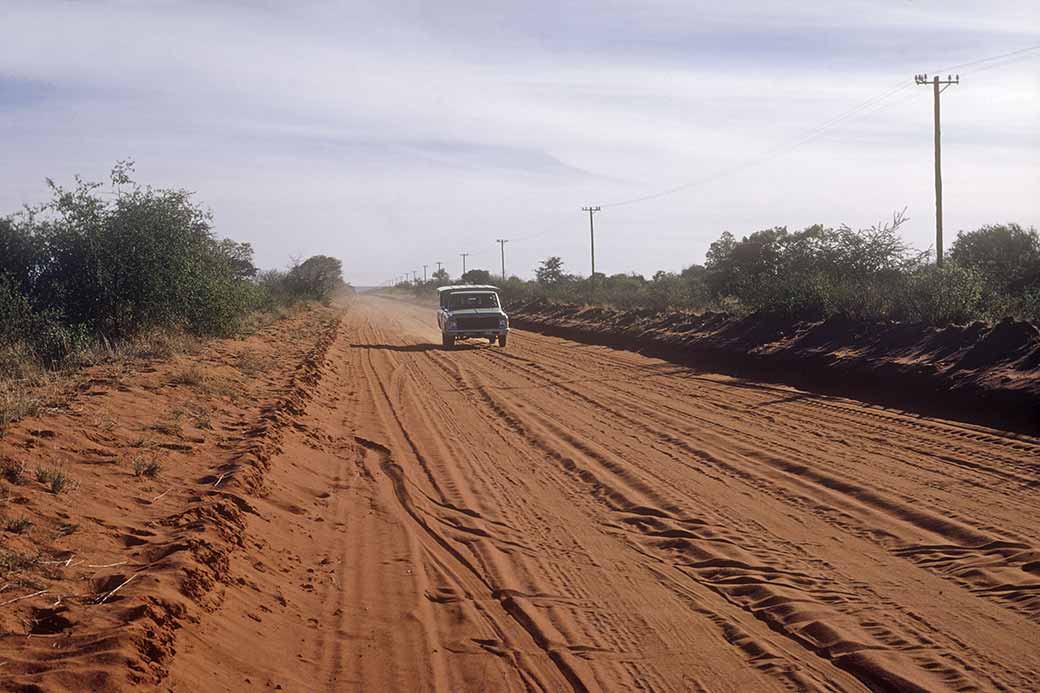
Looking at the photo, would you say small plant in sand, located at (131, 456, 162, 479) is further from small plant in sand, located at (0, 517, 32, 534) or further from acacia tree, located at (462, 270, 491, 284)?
acacia tree, located at (462, 270, 491, 284)

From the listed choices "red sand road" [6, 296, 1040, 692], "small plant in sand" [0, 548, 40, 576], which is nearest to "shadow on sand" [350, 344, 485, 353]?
"red sand road" [6, 296, 1040, 692]

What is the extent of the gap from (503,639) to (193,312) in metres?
22.9

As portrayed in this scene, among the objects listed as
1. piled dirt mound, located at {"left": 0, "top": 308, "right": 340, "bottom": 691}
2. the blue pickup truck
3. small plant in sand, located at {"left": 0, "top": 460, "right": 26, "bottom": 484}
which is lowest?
piled dirt mound, located at {"left": 0, "top": 308, "right": 340, "bottom": 691}

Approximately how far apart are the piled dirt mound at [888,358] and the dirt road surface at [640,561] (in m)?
1.67

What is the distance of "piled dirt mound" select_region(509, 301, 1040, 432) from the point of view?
1507 centimetres

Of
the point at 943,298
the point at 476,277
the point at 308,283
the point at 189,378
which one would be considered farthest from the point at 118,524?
the point at 476,277

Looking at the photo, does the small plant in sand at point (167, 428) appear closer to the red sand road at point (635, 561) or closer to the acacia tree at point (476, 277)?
the red sand road at point (635, 561)

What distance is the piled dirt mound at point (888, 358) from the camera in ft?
49.4

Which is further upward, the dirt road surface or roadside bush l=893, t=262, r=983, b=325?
roadside bush l=893, t=262, r=983, b=325

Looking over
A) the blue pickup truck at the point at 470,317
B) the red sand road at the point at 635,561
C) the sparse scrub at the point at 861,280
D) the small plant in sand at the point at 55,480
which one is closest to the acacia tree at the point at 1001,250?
the sparse scrub at the point at 861,280

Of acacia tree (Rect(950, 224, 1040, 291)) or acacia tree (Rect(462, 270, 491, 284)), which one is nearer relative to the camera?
acacia tree (Rect(950, 224, 1040, 291))

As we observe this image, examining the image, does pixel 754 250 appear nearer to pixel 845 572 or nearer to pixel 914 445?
pixel 914 445

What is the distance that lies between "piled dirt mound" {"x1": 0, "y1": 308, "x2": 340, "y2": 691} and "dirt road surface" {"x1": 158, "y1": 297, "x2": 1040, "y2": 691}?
0.27 m

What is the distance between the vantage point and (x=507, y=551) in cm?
812
